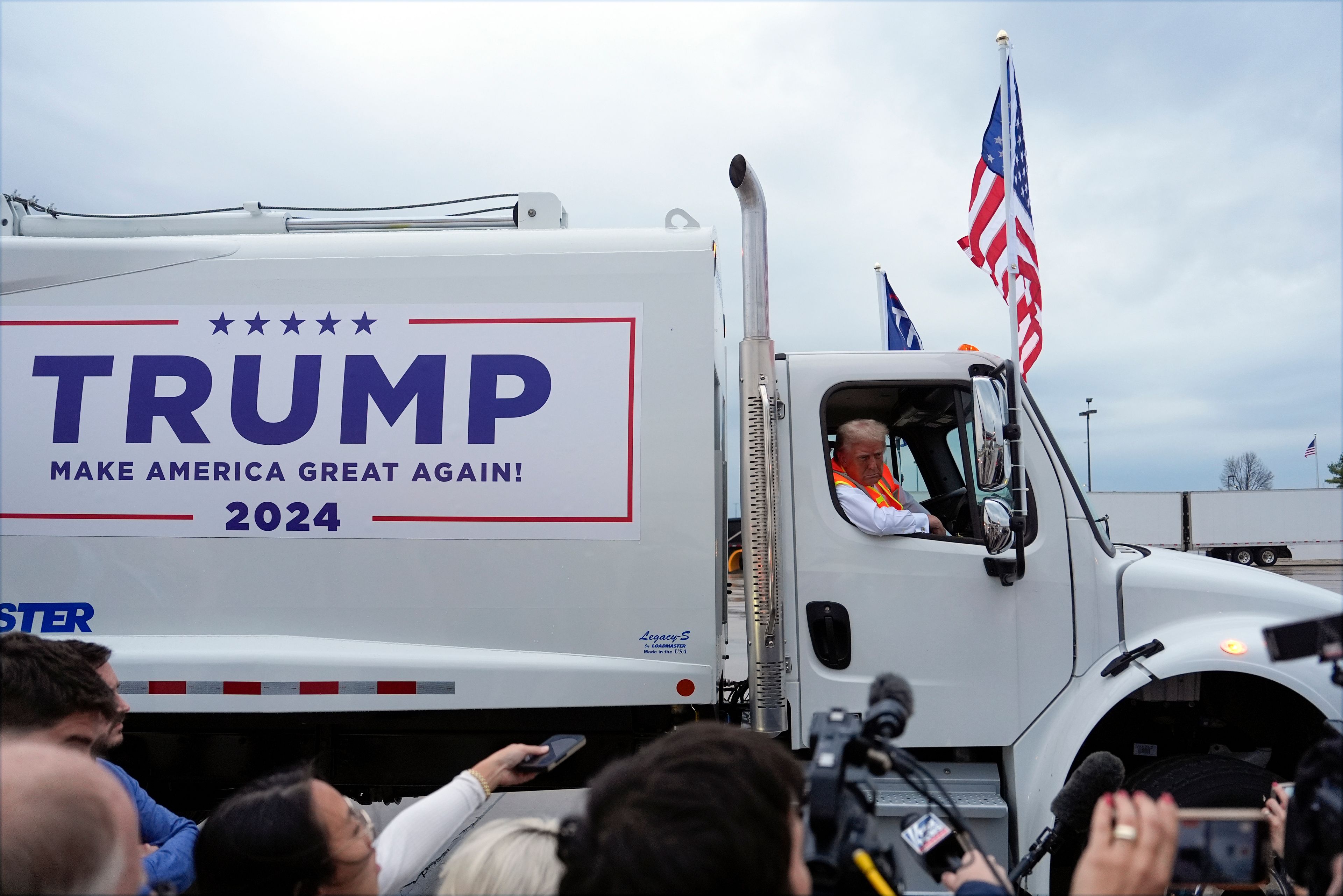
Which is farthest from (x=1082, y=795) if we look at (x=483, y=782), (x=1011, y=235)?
(x=1011, y=235)

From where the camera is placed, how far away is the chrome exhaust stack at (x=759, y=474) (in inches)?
125

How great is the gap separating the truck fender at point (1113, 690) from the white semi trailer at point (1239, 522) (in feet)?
74.9

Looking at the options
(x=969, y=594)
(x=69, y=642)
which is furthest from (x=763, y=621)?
(x=69, y=642)

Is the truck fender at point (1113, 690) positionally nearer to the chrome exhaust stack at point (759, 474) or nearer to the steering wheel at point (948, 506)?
the steering wheel at point (948, 506)

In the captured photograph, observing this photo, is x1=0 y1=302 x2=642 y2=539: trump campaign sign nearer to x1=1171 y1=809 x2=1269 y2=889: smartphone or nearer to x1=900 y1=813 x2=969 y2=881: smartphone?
x1=900 y1=813 x2=969 y2=881: smartphone

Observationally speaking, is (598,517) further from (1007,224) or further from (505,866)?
(1007,224)

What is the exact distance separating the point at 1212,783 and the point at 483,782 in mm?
2558

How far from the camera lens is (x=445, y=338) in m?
3.34

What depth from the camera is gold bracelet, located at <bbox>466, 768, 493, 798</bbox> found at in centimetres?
236

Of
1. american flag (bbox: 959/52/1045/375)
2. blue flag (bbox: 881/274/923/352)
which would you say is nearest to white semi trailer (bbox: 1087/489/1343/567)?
blue flag (bbox: 881/274/923/352)

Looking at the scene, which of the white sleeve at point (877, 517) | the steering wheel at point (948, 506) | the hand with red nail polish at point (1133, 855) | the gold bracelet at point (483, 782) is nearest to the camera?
the hand with red nail polish at point (1133, 855)

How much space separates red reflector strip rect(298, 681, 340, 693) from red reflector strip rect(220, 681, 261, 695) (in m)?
0.15

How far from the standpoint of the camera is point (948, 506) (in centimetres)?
386

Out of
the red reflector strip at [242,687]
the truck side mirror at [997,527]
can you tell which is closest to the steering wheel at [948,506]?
the truck side mirror at [997,527]
